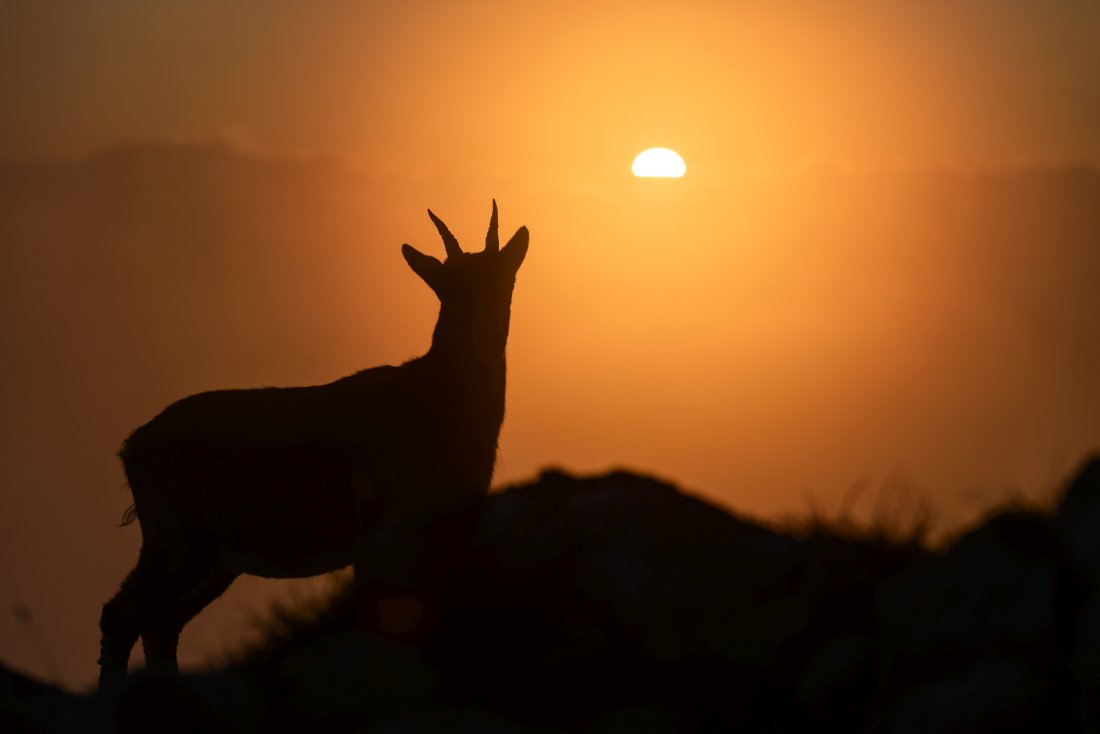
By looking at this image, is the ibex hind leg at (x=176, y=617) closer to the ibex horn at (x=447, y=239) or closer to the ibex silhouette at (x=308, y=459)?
the ibex silhouette at (x=308, y=459)

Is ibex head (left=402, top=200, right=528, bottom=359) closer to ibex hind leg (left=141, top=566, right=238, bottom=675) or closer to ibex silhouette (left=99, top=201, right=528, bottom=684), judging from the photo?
ibex silhouette (left=99, top=201, right=528, bottom=684)

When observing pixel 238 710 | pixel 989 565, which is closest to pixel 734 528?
pixel 989 565

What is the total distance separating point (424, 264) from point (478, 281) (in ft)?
1.61

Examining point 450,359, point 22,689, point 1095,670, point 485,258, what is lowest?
point 22,689

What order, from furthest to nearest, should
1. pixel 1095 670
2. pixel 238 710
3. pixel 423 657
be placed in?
pixel 423 657 < pixel 238 710 < pixel 1095 670

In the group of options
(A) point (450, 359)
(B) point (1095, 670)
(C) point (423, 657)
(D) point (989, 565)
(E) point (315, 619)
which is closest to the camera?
(B) point (1095, 670)

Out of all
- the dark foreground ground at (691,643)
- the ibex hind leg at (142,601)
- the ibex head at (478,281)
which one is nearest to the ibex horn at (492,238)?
the ibex head at (478,281)

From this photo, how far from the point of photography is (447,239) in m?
10.7

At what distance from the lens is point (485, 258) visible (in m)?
10.6

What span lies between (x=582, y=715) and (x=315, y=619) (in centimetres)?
274

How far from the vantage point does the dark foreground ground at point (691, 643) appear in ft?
22.6

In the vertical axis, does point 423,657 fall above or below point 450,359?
below

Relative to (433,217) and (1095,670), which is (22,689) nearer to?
Answer: (433,217)

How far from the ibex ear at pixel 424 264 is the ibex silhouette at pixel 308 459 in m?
0.01
